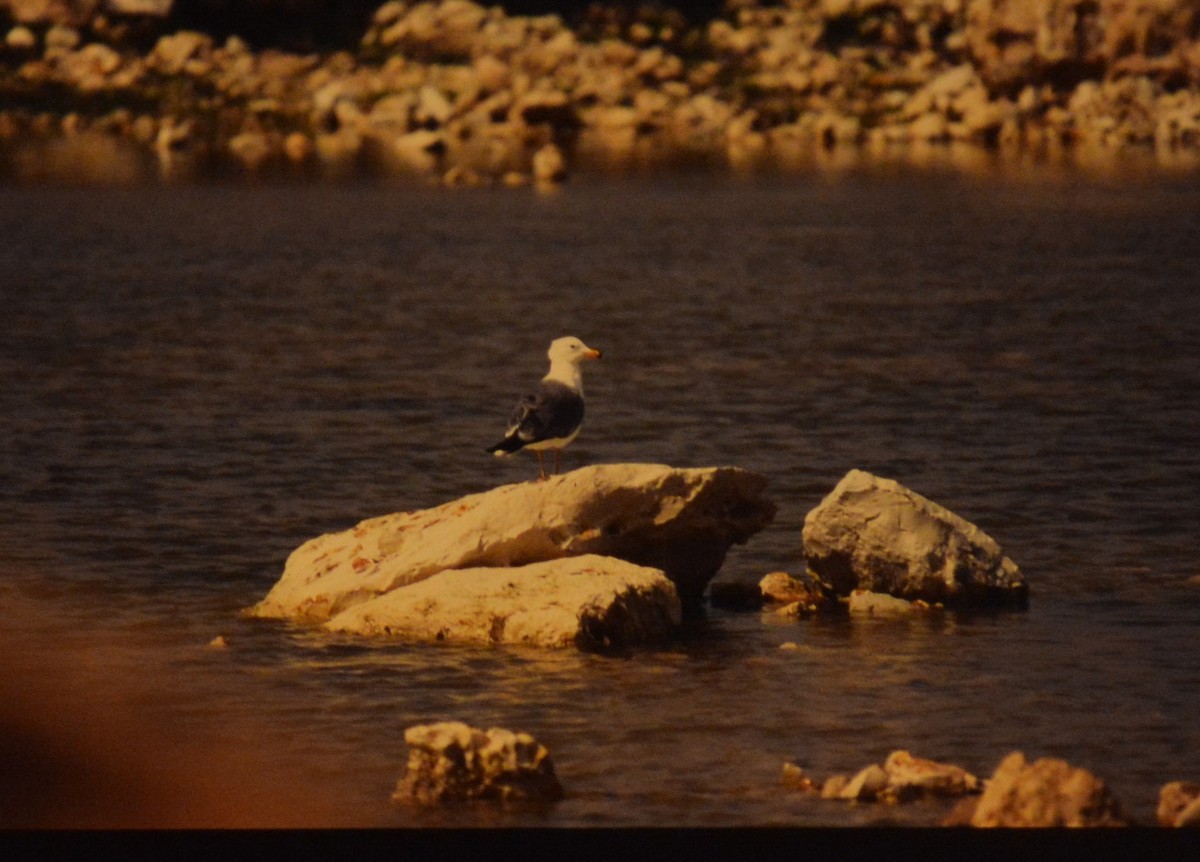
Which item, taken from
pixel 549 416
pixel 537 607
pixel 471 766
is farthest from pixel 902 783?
pixel 549 416

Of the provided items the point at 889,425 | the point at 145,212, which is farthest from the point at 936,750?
the point at 145,212

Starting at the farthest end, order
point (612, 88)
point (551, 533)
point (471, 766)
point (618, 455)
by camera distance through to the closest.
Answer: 1. point (612, 88)
2. point (618, 455)
3. point (551, 533)
4. point (471, 766)

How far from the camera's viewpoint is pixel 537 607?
52.4 ft

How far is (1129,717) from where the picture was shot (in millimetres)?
14289

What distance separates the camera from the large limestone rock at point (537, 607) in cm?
1581

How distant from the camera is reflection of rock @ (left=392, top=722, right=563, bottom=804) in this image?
12383 millimetres

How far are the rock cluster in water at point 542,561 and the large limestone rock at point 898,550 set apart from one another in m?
0.52

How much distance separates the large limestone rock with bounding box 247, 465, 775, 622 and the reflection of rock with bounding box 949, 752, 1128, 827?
18.7 ft

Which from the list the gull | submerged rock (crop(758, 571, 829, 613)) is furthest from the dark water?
the gull

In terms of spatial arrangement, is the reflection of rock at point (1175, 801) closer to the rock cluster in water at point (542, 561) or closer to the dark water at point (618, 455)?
the dark water at point (618, 455)

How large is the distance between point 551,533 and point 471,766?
171 inches

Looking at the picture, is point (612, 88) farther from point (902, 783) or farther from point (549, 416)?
point (902, 783)

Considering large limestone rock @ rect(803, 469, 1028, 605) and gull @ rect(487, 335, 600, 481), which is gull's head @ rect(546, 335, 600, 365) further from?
large limestone rock @ rect(803, 469, 1028, 605)

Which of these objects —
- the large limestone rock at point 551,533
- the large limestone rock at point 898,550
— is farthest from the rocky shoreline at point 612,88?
the large limestone rock at point 898,550
